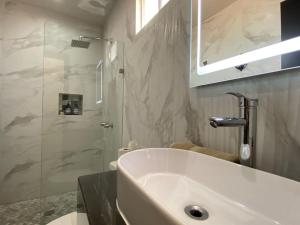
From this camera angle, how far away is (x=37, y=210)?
2.07 m

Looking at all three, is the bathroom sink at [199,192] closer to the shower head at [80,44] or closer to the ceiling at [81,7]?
the shower head at [80,44]

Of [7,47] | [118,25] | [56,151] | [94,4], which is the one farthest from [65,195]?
[94,4]

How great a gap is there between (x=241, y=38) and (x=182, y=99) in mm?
423

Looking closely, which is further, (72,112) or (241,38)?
(72,112)

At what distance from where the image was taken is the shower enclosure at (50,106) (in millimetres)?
2189

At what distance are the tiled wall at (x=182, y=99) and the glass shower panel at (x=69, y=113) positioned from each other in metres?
0.60

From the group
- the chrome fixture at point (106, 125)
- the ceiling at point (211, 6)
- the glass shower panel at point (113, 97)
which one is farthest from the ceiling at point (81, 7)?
the ceiling at point (211, 6)

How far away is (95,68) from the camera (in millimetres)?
2408

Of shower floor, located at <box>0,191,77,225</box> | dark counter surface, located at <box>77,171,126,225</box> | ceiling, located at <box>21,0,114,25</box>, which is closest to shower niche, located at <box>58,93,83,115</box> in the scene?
shower floor, located at <box>0,191,77,225</box>

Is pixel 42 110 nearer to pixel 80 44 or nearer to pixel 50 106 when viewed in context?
pixel 50 106

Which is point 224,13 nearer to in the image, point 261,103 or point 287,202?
point 261,103

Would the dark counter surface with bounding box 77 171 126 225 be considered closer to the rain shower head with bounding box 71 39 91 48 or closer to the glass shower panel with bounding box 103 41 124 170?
the glass shower panel with bounding box 103 41 124 170

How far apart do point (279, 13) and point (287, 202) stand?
574mm

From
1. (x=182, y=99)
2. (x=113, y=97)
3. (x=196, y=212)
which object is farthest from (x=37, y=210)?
(x=196, y=212)
